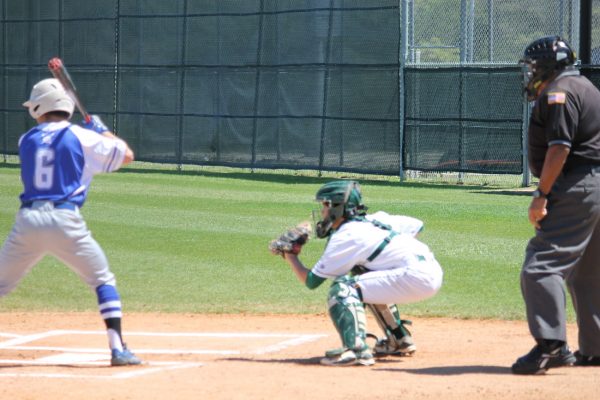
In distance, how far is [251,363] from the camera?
7.05 metres

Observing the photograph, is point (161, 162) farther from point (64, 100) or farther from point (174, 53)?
point (64, 100)

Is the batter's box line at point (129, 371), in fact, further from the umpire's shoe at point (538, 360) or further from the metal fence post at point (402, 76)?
the metal fence post at point (402, 76)

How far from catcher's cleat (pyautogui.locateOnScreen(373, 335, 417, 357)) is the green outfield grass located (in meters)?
2.08

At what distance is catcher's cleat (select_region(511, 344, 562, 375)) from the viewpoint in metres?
6.40

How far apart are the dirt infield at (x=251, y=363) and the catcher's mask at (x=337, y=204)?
0.95 m

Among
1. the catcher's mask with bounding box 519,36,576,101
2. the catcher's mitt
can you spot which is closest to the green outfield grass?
the catcher's mitt

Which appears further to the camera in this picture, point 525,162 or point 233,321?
point 525,162

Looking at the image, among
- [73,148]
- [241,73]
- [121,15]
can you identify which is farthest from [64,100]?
[121,15]

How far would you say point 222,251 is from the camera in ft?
41.7

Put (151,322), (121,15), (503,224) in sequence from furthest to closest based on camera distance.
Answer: (121,15) < (503,224) < (151,322)

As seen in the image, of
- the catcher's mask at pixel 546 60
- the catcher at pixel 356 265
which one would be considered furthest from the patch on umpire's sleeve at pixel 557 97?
the catcher at pixel 356 265

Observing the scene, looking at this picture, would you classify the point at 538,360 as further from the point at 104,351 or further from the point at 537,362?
the point at 104,351

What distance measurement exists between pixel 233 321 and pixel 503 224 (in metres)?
6.58

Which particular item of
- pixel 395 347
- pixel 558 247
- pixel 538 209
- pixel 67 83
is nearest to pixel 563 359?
pixel 558 247
